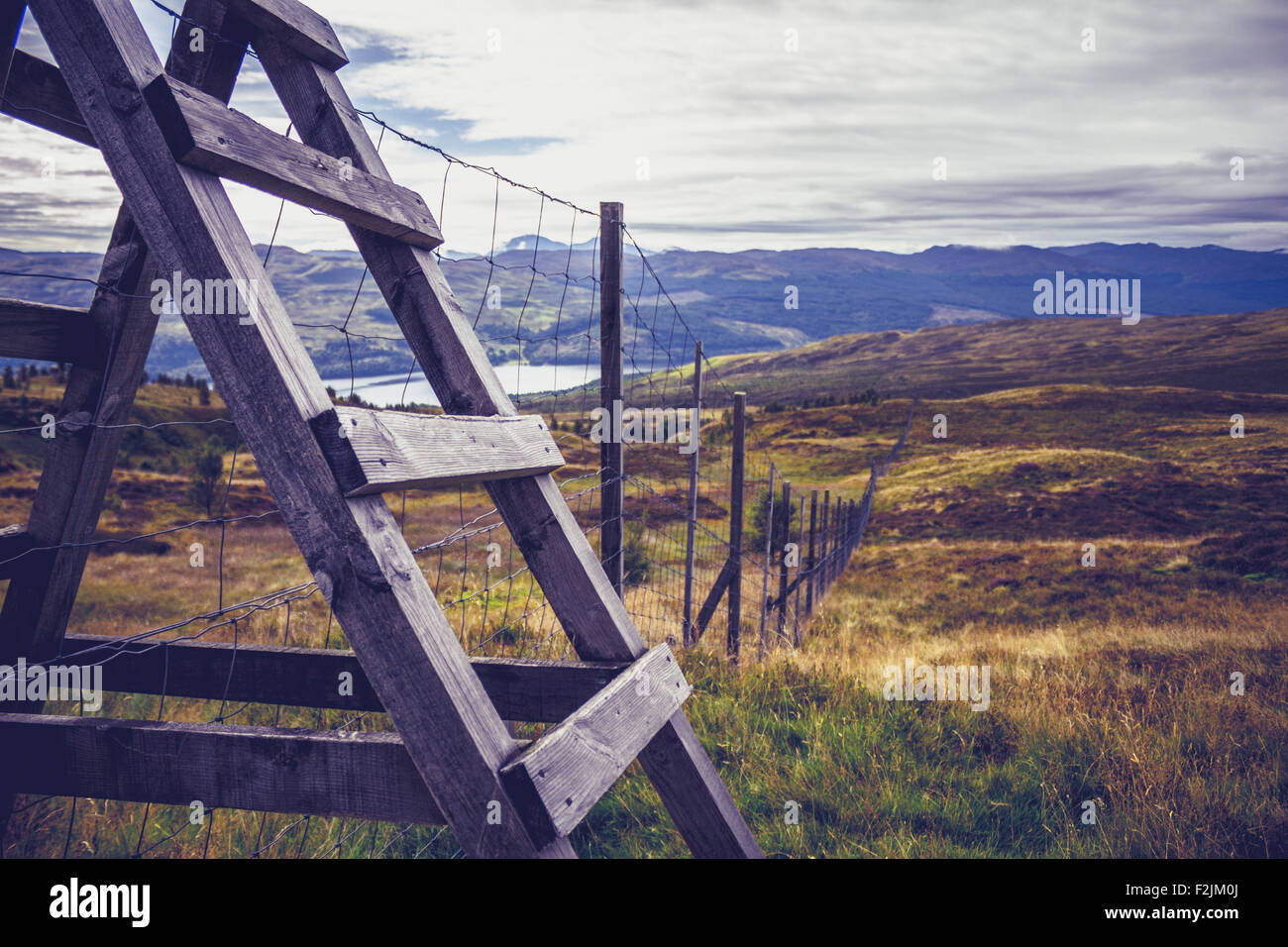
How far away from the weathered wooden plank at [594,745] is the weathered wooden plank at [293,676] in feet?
0.48

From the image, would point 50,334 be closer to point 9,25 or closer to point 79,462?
point 79,462

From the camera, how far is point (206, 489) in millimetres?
24469

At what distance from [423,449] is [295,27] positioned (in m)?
1.38

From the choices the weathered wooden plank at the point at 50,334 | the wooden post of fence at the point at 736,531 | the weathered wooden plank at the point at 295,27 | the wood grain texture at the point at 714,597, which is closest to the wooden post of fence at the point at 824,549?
the wooden post of fence at the point at 736,531

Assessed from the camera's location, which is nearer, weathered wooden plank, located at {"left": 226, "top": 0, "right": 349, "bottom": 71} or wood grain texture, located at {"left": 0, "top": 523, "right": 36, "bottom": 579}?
weathered wooden plank, located at {"left": 226, "top": 0, "right": 349, "bottom": 71}

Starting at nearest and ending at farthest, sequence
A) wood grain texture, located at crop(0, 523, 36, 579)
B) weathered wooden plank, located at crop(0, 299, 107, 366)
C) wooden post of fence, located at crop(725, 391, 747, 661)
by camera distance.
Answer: weathered wooden plank, located at crop(0, 299, 107, 366)
wood grain texture, located at crop(0, 523, 36, 579)
wooden post of fence, located at crop(725, 391, 747, 661)

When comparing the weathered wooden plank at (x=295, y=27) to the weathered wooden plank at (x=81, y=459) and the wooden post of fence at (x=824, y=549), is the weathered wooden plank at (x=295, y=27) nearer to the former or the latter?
the weathered wooden plank at (x=81, y=459)

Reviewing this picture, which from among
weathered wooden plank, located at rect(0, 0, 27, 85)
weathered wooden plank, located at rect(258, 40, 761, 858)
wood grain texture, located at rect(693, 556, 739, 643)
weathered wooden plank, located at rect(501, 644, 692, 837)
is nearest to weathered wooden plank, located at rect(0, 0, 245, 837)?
weathered wooden plank, located at rect(0, 0, 27, 85)

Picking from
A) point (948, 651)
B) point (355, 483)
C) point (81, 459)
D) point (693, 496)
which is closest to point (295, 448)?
point (355, 483)

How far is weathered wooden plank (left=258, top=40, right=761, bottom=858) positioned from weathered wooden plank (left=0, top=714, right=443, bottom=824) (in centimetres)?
68

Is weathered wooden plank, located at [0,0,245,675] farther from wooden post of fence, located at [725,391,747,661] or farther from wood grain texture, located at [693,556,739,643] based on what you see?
wood grain texture, located at [693,556,739,643]

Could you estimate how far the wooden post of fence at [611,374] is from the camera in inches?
175

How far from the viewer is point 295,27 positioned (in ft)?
7.30

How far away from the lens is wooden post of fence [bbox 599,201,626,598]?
4449mm
